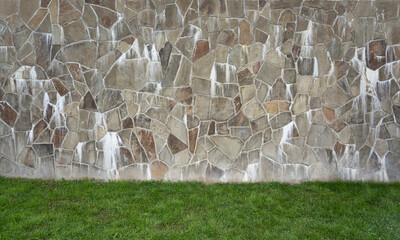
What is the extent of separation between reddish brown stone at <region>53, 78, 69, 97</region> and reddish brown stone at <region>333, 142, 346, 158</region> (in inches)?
180

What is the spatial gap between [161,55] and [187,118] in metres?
1.10

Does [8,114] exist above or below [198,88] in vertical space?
below

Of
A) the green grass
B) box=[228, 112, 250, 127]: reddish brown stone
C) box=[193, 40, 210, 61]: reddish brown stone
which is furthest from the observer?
box=[228, 112, 250, 127]: reddish brown stone

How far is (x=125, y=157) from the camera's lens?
4.73 metres

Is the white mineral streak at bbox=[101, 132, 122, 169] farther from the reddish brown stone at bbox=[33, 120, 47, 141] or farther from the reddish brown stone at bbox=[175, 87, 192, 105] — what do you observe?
the reddish brown stone at bbox=[175, 87, 192, 105]

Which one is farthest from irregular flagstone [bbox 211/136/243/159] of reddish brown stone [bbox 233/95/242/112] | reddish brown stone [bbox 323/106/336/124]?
reddish brown stone [bbox 323/106/336/124]

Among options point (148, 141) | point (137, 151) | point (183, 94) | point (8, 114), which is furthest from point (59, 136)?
point (183, 94)

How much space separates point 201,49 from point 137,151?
1974 millimetres

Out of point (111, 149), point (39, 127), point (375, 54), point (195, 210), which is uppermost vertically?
point (375, 54)

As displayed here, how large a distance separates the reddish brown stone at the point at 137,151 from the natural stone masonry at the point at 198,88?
23 millimetres

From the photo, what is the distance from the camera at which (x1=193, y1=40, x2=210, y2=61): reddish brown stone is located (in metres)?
4.61

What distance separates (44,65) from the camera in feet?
15.3

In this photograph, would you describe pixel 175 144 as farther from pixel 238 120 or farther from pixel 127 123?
pixel 238 120

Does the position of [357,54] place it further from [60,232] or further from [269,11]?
[60,232]
